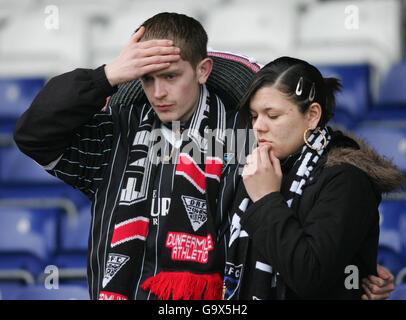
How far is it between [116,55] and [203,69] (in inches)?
83.7

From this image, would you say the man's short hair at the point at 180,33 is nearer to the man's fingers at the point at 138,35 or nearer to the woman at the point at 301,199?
the man's fingers at the point at 138,35

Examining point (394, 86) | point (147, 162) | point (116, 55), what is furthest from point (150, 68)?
point (116, 55)

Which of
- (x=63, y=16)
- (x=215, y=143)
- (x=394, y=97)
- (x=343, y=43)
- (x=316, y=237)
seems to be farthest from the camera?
(x=63, y=16)

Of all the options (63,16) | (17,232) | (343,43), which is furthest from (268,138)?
(63,16)

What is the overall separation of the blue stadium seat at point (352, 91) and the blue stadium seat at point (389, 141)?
0.26m

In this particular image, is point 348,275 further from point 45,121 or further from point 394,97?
point 394,97

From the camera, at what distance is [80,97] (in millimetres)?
1513

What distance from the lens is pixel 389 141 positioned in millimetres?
2943

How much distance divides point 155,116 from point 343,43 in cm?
212

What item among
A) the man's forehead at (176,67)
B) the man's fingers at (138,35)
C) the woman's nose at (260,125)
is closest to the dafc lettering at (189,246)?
the woman's nose at (260,125)

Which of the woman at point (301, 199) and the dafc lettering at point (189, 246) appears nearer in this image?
the woman at point (301, 199)

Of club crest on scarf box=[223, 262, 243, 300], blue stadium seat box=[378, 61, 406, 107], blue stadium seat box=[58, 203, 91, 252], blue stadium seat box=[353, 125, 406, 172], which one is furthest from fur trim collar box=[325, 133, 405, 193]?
blue stadium seat box=[378, 61, 406, 107]

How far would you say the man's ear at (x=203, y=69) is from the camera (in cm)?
171

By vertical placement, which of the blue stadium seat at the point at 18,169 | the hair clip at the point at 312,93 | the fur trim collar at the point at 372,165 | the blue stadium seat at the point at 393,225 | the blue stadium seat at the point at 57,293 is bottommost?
the blue stadium seat at the point at 57,293
